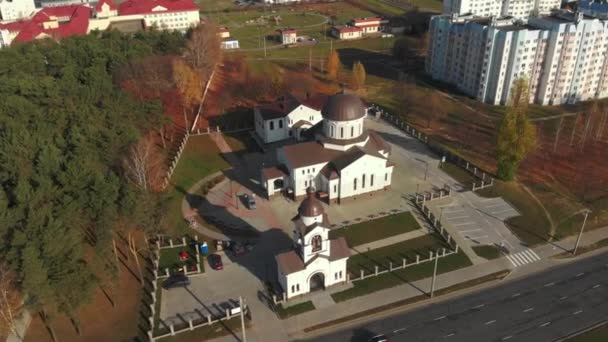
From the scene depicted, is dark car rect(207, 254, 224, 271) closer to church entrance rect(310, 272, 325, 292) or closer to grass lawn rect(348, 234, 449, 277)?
church entrance rect(310, 272, 325, 292)

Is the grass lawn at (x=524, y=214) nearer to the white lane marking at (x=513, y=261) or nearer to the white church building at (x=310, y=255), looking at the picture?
the white lane marking at (x=513, y=261)

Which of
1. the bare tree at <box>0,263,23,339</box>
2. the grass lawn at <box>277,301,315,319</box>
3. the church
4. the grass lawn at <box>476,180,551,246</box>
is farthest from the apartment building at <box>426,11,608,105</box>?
the bare tree at <box>0,263,23,339</box>

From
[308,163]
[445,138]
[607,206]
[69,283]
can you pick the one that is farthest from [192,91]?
[607,206]

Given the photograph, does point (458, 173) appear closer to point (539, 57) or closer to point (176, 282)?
point (539, 57)

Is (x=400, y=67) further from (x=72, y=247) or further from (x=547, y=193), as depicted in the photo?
(x=72, y=247)

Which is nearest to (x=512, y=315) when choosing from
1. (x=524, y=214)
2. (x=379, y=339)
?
(x=379, y=339)

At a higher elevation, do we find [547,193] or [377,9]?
[377,9]

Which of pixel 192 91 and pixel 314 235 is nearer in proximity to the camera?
pixel 314 235
